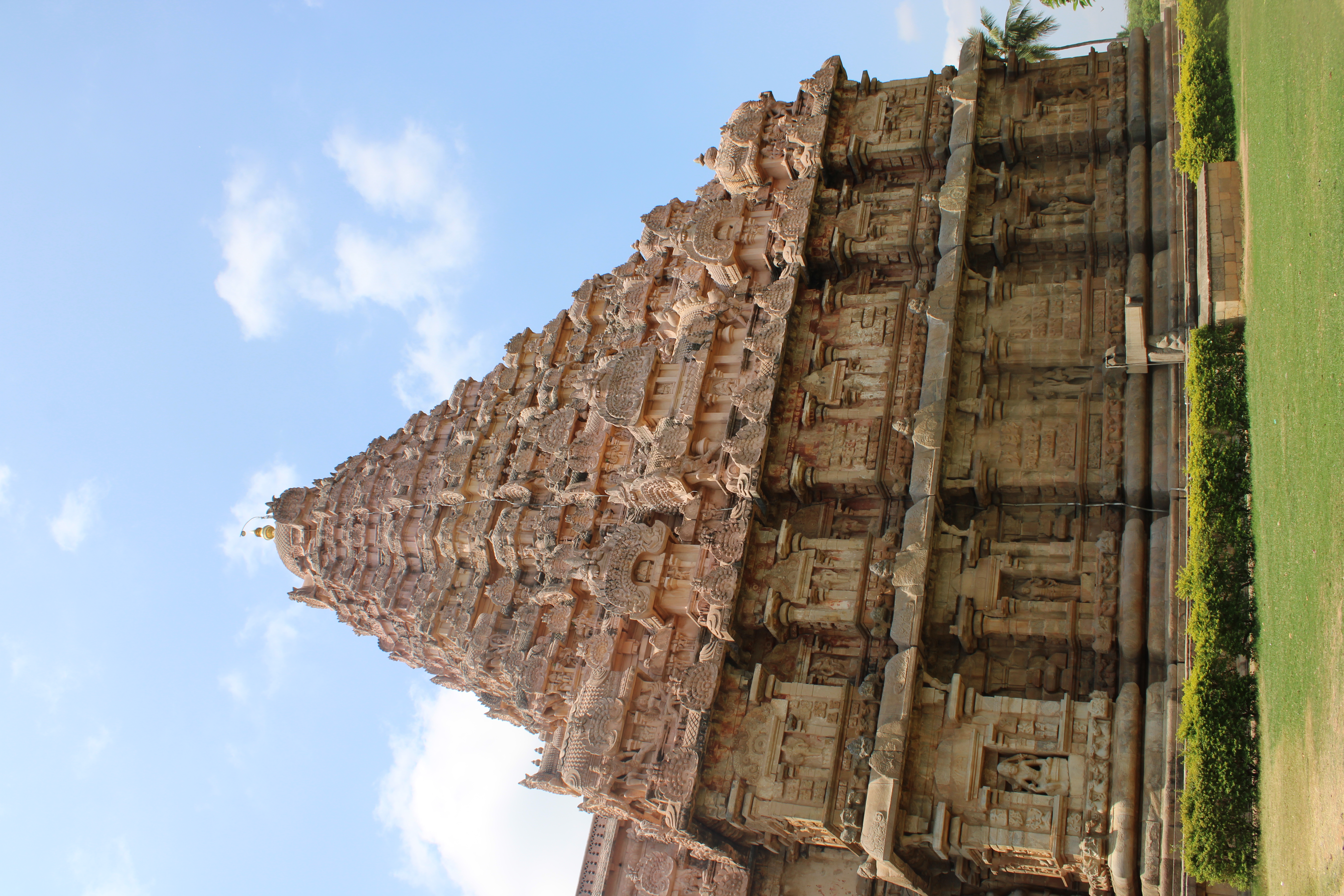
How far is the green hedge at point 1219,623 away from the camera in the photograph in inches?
410

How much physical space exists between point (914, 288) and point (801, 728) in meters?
8.17

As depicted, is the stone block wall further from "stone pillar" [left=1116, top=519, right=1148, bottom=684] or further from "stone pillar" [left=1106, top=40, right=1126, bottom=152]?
"stone pillar" [left=1106, top=40, right=1126, bottom=152]

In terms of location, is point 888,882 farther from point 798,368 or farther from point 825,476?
point 798,368

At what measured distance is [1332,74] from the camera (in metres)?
9.84

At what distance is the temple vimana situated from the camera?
43.8 ft

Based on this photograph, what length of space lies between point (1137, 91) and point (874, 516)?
360 inches

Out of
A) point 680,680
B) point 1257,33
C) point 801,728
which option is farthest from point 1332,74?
point 680,680

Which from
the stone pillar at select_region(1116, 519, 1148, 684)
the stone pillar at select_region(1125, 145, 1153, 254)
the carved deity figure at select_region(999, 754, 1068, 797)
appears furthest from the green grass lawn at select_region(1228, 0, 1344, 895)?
the stone pillar at select_region(1125, 145, 1153, 254)

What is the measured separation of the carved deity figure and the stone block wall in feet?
20.4

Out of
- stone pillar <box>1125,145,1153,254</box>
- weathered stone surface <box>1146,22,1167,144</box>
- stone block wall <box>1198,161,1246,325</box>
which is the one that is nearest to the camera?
stone block wall <box>1198,161,1246,325</box>

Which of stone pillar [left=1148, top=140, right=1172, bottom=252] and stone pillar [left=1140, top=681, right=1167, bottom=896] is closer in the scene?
stone pillar [left=1140, top=681, right=1167, bottom=896]

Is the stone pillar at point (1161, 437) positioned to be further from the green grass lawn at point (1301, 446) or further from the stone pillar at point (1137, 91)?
the stone pillar at point (1137, 91)

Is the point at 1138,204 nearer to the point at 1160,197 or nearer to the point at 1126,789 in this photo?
the point at 1160,197

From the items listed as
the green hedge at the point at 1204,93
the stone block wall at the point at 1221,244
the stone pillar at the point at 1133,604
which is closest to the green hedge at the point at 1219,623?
the stone block wall at the point at 1221,244
